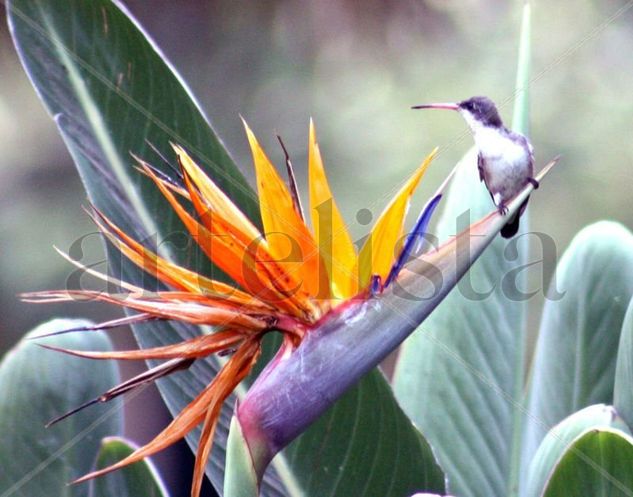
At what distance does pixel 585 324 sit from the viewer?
1012 millimetres

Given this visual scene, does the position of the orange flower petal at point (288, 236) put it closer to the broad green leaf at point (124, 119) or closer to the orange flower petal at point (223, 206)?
the orange flower petal at point (223, 206)

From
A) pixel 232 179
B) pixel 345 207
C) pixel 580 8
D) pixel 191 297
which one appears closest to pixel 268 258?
pixel 191 297

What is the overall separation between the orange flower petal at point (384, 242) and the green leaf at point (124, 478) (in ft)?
0.83

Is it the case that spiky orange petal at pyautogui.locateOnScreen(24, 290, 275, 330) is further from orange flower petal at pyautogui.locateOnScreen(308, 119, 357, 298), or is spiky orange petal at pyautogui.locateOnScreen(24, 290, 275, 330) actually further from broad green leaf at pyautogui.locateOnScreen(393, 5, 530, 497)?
broad green leaf at pyautogui.locateOnScreen(393, 5, 530, 497)

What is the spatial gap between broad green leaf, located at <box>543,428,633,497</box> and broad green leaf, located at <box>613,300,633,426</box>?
0.16 m

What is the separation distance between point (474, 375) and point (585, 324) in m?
0.13

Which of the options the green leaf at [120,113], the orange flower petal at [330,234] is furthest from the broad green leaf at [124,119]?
the orange flower petal at [330,234]

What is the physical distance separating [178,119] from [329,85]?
155 cm

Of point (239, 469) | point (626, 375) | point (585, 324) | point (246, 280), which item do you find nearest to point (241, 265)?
point (246, 280)

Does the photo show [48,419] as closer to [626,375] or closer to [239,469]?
[239,469]

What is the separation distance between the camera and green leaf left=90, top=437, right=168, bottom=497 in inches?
31.2

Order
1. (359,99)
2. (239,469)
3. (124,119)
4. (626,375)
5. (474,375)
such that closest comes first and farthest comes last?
(239,469)
(626,375)
(124,119)
(474,375)
(359,99)

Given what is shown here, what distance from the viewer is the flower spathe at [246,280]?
2.06ft

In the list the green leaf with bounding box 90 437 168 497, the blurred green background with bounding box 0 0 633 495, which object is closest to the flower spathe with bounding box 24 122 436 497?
the green leaf with bounding box 90 437 168 497
